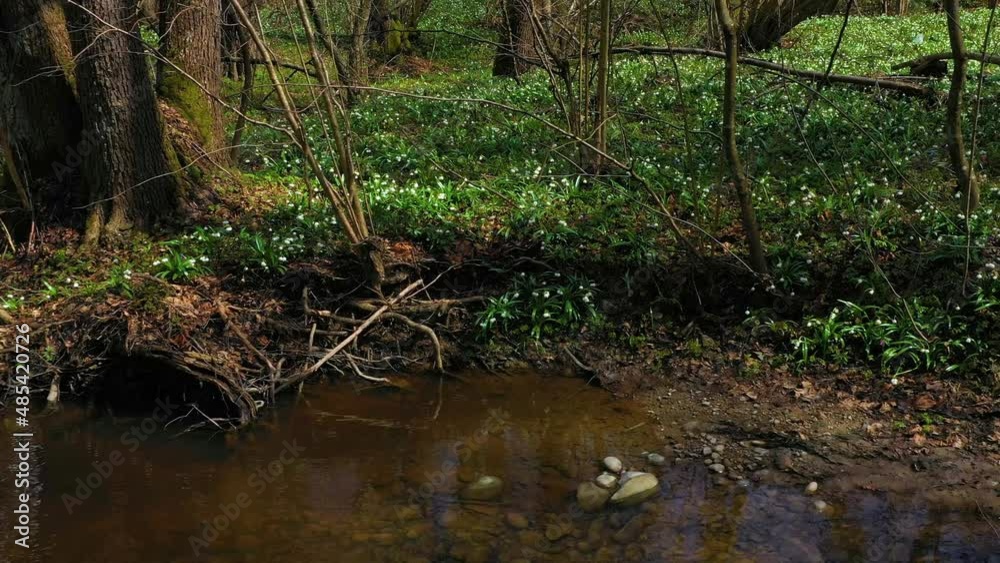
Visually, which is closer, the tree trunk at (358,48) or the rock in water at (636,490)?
the rock in water at (636,490)

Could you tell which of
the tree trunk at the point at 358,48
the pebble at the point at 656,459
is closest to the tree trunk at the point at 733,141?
the pebble at the point at 656,459

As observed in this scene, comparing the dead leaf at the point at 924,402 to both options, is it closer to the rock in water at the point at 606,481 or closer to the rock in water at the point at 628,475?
the rock in water at the point at 628,475

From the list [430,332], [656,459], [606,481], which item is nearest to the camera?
[606,481]

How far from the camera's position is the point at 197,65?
26.7 ft

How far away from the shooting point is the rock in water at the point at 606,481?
185 inches

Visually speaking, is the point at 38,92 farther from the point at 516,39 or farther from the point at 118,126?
the point at 516,39

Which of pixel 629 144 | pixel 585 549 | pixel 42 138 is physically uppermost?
pixel 42 138

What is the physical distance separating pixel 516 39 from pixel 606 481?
7.90 meters

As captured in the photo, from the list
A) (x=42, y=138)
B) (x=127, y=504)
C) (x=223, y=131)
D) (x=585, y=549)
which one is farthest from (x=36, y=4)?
(x=585, y=549)

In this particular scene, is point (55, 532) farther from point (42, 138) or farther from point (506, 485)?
point (42, 138)

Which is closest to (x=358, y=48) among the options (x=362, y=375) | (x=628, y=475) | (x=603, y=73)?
(x=603, y=73)

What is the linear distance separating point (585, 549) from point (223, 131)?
6.24m

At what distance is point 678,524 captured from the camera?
4398 millimetres

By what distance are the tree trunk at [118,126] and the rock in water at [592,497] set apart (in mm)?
4559
